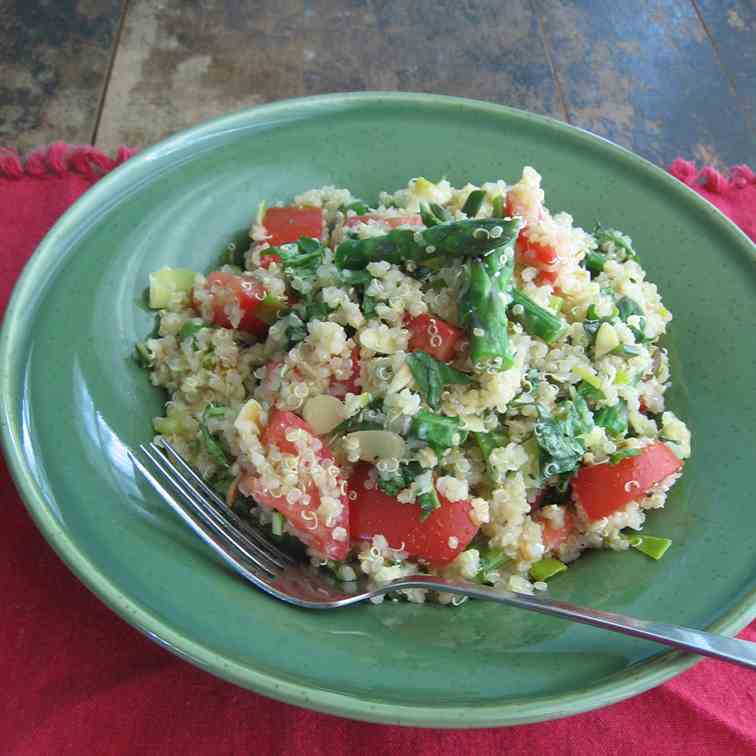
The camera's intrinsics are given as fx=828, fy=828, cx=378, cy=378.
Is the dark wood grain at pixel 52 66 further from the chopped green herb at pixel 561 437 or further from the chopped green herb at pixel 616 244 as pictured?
the chopped green herb at pixel 561 437

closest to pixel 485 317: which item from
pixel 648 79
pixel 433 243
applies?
pixel 433 243

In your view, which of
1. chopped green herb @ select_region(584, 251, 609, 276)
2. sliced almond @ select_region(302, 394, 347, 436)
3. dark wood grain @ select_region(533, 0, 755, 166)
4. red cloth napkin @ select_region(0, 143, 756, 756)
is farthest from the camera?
dark wood grain @ select_region(533, 0, 755, 166)

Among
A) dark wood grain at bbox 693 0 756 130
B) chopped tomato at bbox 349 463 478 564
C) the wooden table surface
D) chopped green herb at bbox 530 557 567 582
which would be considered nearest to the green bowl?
chopped green herb at bbox 530 557 567 582

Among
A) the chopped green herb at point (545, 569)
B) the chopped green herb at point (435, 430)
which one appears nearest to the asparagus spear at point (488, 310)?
the chopped green herb at point (435, 430)

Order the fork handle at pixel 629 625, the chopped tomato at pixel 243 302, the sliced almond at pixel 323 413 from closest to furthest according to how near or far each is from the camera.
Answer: the fork handle at pixel 629 625
the sliced almond at pixel 323 413
the chopped tomato at pixel 243 302

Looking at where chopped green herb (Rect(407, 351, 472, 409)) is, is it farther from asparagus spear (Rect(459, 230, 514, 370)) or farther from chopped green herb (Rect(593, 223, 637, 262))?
chopped green herb (Rect(593, 223, 637, 262))

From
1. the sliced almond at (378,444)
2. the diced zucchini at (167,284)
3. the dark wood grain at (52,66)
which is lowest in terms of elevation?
the dark wood grain at (52,66)
